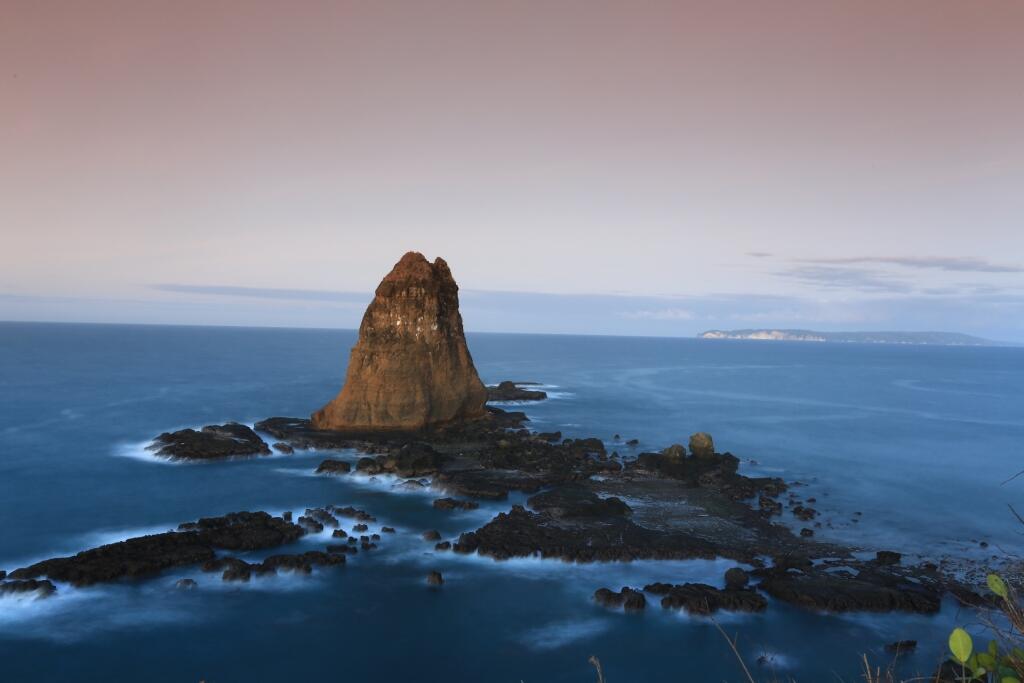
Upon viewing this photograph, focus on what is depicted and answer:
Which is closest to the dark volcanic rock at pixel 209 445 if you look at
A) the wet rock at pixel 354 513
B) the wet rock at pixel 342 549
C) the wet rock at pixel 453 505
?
the wet rock at pixel 354 513

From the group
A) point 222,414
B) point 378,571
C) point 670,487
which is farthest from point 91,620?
point 222,414

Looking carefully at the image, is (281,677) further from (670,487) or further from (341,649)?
(670,487)

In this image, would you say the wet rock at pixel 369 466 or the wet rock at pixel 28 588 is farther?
the wet rock at pixel 369 466

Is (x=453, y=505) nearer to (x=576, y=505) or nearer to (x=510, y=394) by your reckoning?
(x=576, y=505)

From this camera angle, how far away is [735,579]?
92.1 ft

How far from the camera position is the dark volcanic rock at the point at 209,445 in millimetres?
47656

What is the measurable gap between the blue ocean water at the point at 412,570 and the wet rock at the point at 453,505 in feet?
3.04

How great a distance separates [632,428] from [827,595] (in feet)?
134

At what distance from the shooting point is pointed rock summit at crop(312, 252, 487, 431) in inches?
2191

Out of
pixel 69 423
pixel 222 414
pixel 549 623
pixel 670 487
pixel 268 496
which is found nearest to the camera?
pixel 549 623

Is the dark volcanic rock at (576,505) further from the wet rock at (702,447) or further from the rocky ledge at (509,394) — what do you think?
the rocky ledge at (509,394)

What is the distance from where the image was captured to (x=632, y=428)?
67750 millimetres

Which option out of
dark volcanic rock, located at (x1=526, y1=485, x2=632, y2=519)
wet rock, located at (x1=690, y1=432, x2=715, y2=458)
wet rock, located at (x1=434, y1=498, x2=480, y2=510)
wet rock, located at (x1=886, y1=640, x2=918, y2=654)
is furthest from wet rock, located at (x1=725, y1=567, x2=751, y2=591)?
wet rock, located at (x1=690, y1=432, x2=715, y2=458)

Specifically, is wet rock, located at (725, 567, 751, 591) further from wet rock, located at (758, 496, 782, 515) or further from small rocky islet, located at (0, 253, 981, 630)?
wet rock, located at (758, 496, 782, 515)
